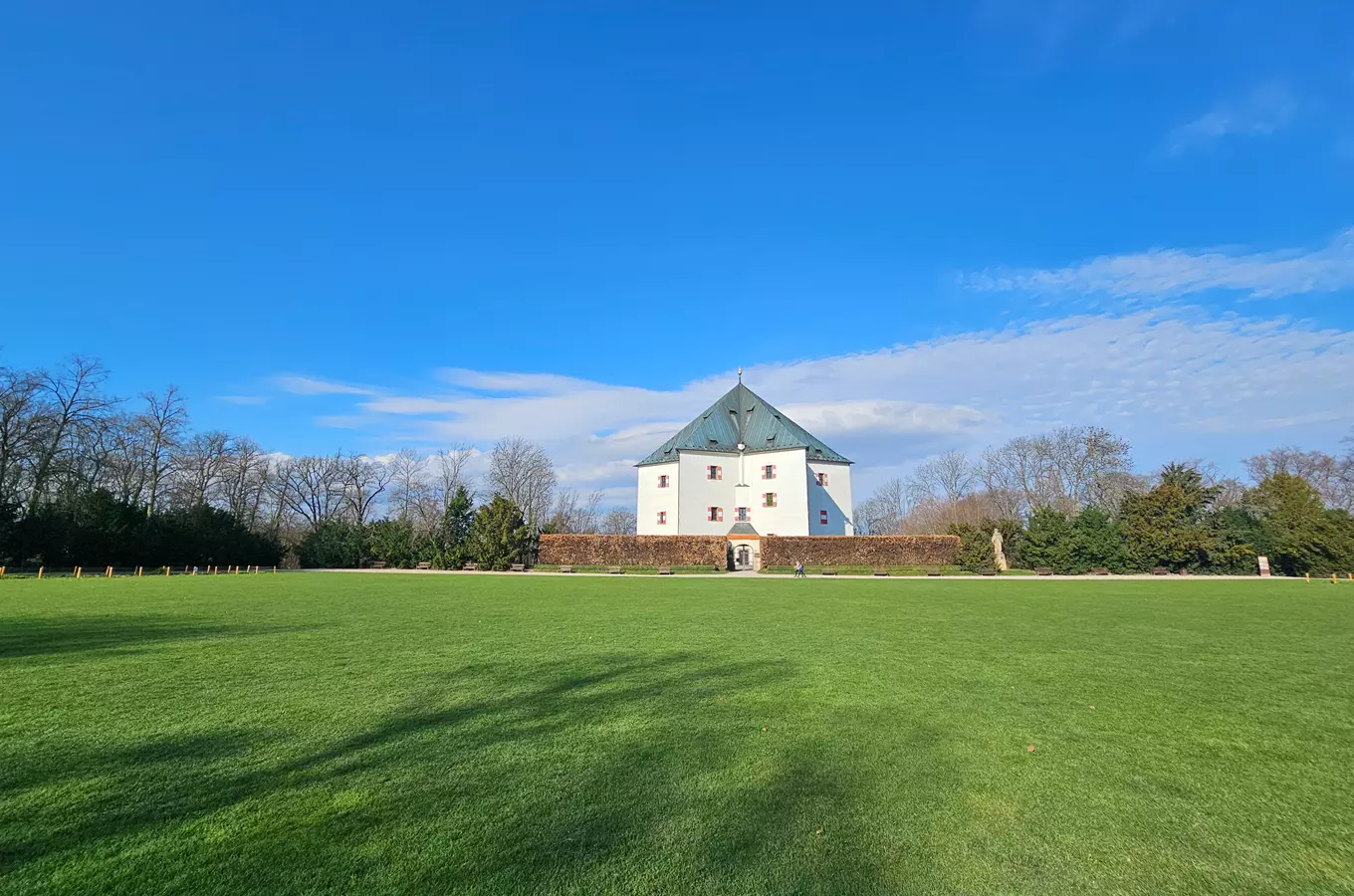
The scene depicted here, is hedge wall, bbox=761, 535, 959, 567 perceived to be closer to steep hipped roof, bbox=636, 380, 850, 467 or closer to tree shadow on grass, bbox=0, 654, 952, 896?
steep hipped roof, bbox=636, 380, 850, 467

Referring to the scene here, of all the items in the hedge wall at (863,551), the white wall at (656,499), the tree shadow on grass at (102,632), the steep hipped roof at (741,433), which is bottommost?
the tree shadow on grass at (102,632)

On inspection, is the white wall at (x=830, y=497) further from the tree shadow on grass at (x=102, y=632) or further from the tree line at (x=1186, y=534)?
the tree shadow on grass at (x=102, y=632)

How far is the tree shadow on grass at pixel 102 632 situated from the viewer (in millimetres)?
8844

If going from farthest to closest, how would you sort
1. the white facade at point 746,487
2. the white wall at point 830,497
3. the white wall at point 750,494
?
1. the white wall at point 830,497
2. the white facade at point 746,487
3. the white wall at point 750,494

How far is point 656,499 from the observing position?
58.0 metres

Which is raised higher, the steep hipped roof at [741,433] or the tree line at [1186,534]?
the steep hipped roof at [741,433]

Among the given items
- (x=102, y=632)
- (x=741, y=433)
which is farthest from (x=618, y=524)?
(x=102, y=632)

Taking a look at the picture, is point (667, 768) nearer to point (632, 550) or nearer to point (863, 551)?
point (632, 550)

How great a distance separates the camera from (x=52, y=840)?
3252 mm

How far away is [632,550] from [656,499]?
13.4 meters

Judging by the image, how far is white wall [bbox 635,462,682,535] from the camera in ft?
186

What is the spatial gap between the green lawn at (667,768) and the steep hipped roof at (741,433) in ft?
160

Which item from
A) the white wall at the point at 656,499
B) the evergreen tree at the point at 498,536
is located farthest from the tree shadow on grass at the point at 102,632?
the white wall at the point at 656,499

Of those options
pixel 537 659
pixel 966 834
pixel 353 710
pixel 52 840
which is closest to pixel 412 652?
pixel 537 659
